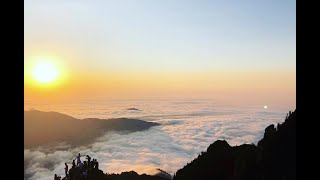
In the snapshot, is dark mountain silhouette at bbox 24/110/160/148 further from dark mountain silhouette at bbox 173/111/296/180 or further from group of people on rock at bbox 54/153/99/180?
dark mountain silhouette at bbox 173/111/296/180

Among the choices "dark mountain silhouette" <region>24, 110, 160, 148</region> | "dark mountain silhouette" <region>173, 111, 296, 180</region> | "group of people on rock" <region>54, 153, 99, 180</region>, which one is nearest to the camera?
"dark mountain silhouette" <region>173, 111, 296, 180</region>

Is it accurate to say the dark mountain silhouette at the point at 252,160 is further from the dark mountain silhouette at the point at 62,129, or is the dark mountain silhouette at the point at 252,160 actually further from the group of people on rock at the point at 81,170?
the dark mountain silhouette at the point at 62,129

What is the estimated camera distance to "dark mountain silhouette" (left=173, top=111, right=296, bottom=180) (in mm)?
40281

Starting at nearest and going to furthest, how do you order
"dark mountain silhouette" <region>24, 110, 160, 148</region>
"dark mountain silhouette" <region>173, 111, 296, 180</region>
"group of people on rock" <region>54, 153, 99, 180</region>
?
"dark mountain silhouette" <region>173, 111, 296, 180</region>
"group of people on rock" <region>54, 153, 99, 180</region>
"dark mountain silhouette" <region>24, 110, 160, 148</region>

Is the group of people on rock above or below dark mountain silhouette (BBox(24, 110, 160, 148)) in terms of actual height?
above

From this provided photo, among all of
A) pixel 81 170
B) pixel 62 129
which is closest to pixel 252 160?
pixel 81 170

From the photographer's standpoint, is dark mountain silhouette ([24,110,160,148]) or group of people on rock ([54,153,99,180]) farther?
dark mountain silhouette ([24,110,160,148])

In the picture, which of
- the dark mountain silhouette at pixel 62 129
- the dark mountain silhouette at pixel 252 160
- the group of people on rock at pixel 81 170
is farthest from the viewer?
the dark mountain silhouette at pixel 62 129

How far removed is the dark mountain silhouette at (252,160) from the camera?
40.3 m

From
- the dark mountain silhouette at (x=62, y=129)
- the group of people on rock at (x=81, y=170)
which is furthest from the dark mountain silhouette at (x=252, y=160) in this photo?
the dark mountain silhouette at (x=62, y=129)

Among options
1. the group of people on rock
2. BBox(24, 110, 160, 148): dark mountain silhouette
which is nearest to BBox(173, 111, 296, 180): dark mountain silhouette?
the group of people on rock

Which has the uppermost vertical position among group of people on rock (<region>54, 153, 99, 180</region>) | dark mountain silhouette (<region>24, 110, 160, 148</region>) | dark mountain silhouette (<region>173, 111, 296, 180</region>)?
dark mountain silhouette (<region>173, 111, 296, 180</region>)

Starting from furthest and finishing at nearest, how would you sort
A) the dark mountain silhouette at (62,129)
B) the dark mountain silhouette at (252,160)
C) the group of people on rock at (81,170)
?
the dark mountain silhouette at (62,129) < the group of people on rock at (81,170) < the dark mountain silhouette at (252,160)
